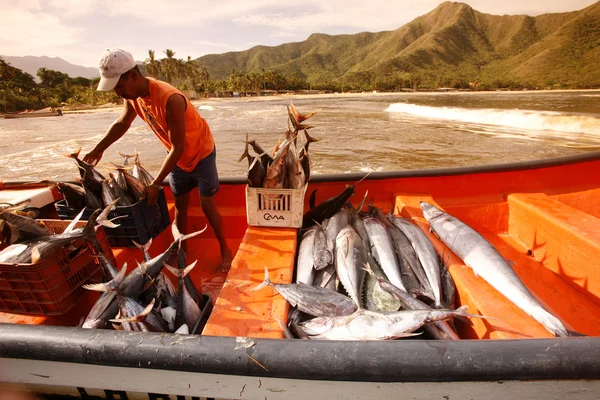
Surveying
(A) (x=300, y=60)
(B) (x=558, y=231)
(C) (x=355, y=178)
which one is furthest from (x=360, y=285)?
(A) (x=300, y=60)

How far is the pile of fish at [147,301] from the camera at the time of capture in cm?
212

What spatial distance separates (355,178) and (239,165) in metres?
6.86

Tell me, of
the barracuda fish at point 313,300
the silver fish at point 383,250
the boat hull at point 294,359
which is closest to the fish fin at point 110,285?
the boat hull at point 294,359

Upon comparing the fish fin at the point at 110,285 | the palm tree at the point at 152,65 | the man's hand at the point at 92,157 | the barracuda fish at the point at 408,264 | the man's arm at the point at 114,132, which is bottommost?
the barracuda fish at the point at 408,264

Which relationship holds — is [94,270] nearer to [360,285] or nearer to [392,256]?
[360,285]

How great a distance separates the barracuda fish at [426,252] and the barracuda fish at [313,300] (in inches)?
27.8

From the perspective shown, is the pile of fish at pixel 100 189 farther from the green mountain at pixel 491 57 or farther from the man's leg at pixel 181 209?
the green mountain at pixel 491 57

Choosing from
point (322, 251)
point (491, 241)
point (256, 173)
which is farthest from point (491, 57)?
point (322, 251)

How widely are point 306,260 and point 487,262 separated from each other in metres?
1.52

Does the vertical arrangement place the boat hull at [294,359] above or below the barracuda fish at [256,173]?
below

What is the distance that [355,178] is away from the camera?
390cm

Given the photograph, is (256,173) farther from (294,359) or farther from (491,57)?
(491,57)

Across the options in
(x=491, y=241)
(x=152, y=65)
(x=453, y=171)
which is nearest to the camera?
(x=491, y=241)

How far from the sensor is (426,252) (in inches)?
110
